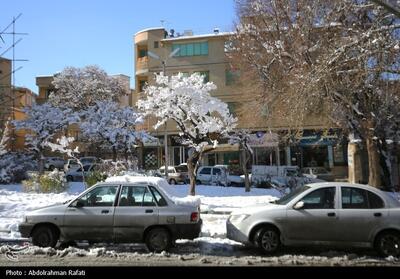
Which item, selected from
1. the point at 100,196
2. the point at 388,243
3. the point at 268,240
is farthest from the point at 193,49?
the point at 388,243

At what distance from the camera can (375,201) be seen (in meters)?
10.1

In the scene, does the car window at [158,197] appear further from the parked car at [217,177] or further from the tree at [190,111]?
the parked car at [217,177]

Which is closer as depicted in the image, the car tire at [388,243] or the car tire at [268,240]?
the car tire at [388,243]

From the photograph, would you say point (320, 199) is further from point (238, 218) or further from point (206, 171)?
point (206, 171)

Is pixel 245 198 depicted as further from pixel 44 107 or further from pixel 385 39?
pixel 44 107

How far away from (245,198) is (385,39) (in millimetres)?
9602

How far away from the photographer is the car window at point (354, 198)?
10047 millimetres

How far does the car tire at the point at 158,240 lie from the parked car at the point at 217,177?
2206 centimetres

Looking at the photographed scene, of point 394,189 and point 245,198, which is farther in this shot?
point 394,189

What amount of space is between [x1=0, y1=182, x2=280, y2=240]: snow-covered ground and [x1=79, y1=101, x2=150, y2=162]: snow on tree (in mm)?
13072

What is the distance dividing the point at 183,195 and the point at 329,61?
9.14 m

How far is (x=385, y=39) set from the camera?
1420 cm

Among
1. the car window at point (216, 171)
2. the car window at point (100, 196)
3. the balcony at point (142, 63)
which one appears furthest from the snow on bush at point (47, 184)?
the balcony at point (142, 63)

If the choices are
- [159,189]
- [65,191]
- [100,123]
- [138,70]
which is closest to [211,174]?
[100,123]
